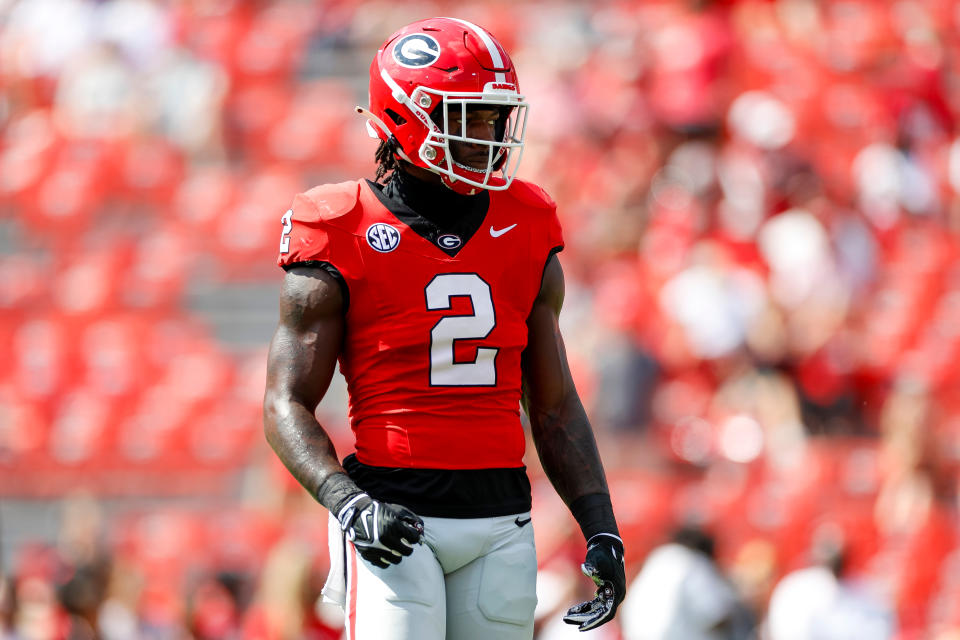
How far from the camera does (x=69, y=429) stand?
936 cm

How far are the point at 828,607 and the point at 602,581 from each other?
11.8ft

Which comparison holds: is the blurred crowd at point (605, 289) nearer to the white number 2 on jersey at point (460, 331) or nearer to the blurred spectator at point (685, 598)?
the blurred spectator at point (685, 598)

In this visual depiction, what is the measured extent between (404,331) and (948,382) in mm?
5769

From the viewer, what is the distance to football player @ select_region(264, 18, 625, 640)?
2.86 metres

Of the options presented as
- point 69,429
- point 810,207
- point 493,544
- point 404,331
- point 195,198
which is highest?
point 404,331

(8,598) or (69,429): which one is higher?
(8,598)

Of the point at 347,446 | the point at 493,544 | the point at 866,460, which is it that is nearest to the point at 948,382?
the point at 866,460

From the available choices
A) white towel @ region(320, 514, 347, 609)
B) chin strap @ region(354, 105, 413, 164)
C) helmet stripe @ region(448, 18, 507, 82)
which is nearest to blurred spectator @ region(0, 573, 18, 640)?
white towel @ region(320, 514, 347, 609)

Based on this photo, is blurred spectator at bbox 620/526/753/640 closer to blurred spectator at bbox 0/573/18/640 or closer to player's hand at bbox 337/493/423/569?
blurred spectator at bbox 0/573/18/640

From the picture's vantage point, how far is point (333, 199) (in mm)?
2936

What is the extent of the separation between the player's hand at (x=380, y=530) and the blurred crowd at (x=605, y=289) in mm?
3312

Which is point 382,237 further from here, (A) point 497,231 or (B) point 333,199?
(A) point 497,231

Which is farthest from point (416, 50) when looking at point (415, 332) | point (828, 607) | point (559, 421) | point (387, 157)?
point (828, 607)

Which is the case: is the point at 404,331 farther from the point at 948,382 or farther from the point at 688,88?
the point at 688,88
